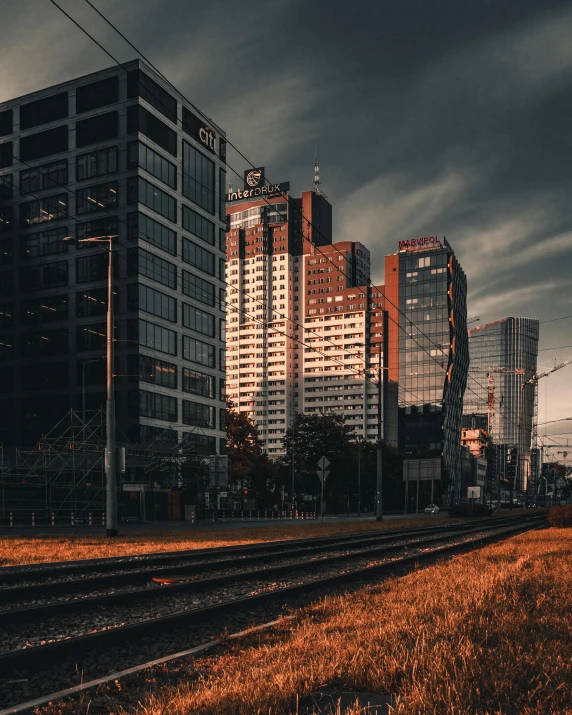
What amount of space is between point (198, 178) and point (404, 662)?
85121 millimetres

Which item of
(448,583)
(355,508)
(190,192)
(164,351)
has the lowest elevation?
(355,508)

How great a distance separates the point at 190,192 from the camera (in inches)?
3349

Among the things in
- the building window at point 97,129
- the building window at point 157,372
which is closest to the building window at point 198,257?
the building window at point 157,372

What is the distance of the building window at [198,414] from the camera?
268 feet

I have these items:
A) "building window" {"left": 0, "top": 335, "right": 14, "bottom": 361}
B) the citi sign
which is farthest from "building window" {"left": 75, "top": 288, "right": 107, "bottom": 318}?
the citi sign

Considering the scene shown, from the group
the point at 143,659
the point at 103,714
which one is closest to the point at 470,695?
the point at 103,714

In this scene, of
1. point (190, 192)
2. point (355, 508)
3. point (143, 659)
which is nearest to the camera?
point (143, 659)

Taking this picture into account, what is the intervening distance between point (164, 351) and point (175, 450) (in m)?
25.1

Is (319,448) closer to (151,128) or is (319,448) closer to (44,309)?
(44,309)

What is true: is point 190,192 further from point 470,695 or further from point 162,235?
point 470,695

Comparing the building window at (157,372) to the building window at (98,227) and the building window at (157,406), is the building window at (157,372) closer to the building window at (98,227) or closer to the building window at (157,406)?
the building window at (157,406)

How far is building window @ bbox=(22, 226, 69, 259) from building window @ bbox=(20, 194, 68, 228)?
1368 millimetres

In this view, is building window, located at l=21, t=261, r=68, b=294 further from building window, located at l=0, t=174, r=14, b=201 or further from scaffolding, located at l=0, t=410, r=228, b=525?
scaffolding, located at l=0, t=410, r=228, b=525

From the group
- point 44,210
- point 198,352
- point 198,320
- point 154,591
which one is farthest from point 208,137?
point 154,591
